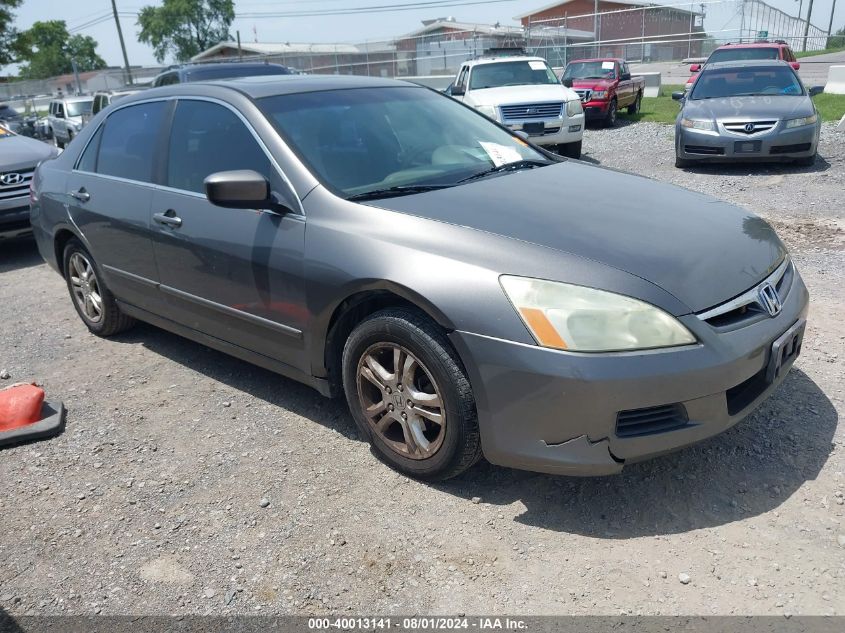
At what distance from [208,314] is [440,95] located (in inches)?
76.5

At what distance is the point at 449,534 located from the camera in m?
2.83

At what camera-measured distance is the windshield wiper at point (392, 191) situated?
10.8 ft

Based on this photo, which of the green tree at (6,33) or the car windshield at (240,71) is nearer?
the car windshield at (240,71)

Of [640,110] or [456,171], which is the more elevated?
[456,171]

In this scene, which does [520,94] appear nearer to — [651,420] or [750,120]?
[750,120]

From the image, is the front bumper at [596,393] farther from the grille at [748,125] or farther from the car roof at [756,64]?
the car roof at [756,64]

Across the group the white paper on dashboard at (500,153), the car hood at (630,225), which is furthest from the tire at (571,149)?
the car hood at (630,225)

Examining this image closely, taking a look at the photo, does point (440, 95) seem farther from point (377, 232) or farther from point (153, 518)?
point (153, 518)

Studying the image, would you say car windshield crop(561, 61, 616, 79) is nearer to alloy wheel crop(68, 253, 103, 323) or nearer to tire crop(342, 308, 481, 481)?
alloy wheel crop(68, 253, 103, 323)

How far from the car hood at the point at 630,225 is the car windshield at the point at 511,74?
31.7 feet

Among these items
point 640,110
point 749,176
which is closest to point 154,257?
point 749,176

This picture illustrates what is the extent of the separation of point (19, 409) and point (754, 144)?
29.6 ft

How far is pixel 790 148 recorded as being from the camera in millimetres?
9484

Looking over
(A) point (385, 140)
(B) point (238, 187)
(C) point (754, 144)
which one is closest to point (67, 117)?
(C) point (754, 144)
